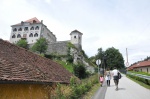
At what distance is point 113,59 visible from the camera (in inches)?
3140

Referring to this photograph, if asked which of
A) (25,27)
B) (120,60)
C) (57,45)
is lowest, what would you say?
(120,60)

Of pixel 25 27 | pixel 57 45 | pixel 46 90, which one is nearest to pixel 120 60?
pixel 57 45

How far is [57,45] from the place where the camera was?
278 feet

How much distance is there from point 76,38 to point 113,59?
19791mm

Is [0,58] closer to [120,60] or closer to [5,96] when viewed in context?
[5,96]

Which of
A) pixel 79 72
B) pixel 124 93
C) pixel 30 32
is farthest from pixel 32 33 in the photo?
pixel 124 93

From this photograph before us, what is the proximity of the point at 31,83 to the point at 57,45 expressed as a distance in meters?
74.7

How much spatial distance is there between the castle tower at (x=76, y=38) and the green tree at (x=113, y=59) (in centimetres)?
1357

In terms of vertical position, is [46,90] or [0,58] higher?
[0,58]

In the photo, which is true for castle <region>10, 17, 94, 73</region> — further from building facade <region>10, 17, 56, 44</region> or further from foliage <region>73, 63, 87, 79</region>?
foliage <region>73, 63, 87, 79</region>

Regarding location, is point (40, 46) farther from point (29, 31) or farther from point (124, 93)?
point (124, 93)

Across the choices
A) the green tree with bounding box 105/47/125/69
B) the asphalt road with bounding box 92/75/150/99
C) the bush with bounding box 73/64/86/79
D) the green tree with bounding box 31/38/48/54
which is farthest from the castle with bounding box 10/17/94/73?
the asphalt road with bounding box 92/75/150/99

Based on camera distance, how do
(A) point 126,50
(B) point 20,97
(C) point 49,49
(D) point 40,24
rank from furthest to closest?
(D) point 40,24 < (C) point 49,49 < (A) point 126,50 < (B) point 20,97

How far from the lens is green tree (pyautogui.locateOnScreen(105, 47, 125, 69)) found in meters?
79.4
